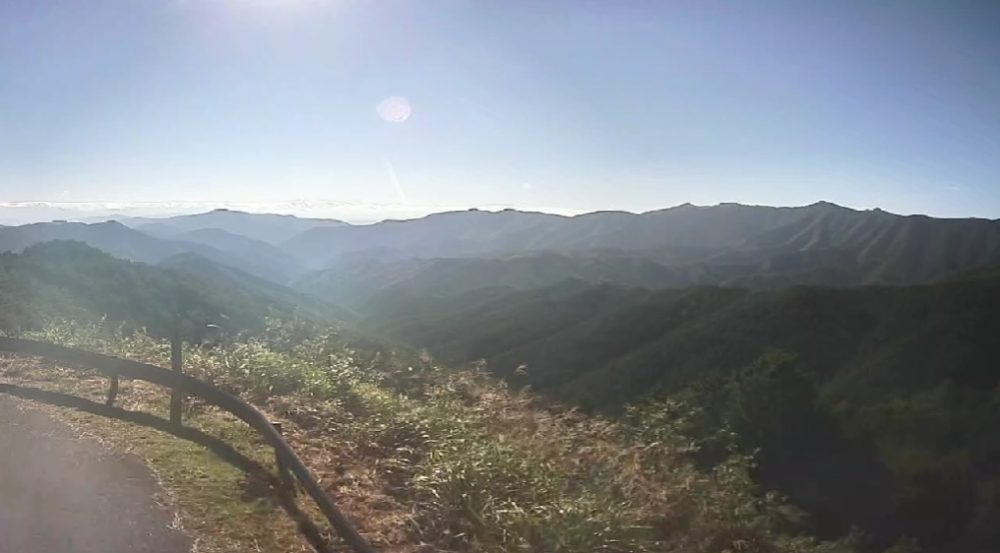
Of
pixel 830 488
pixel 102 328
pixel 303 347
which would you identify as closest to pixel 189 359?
pixel 303 347

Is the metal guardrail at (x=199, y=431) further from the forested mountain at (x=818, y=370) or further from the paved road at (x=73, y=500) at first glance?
the forested mountain at (x=818, y=370)

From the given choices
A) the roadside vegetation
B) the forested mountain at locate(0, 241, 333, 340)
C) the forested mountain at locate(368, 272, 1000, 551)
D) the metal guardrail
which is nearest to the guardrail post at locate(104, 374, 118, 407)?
the metal guardrail

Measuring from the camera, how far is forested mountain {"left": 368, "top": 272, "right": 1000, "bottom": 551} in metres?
19.5

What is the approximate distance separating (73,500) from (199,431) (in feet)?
5.96

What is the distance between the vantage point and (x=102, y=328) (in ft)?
37.2

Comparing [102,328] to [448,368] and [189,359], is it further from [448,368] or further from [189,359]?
[448,368]

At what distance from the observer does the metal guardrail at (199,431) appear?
4567 mm

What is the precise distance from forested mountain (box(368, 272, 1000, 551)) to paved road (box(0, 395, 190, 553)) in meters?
5.18

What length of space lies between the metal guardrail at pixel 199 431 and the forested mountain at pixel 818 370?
4.12 meters

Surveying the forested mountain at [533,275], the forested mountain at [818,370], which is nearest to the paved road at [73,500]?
the forested mountain at [818,370]

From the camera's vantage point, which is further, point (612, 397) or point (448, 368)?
point (612, 397)

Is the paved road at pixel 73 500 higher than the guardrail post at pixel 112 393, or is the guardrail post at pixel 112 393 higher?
the guardrail post at pixel 112 393

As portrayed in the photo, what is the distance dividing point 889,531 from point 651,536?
17.0 metres

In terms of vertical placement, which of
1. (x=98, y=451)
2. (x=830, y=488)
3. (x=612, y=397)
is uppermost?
(x=98, y=451)
